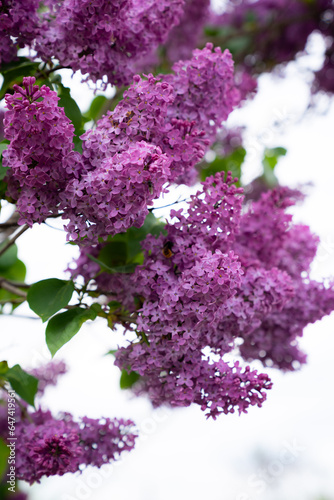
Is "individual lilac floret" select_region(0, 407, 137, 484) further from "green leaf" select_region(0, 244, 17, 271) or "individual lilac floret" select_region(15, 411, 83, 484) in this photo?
"green leaf" select_region(0, 244, 17, 271)

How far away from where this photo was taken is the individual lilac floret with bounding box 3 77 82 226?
68 cm

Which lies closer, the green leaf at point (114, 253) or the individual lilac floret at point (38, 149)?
the individual lilac floret at point (38, 149)

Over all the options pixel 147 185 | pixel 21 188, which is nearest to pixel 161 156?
pixel 147 185

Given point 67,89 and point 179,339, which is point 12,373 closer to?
point 179,339

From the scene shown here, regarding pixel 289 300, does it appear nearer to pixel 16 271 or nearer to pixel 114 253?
pixel 114 253

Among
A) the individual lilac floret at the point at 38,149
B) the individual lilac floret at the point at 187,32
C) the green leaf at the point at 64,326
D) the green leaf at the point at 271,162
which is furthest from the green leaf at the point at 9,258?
the individual lilac floret at the point at 187,32

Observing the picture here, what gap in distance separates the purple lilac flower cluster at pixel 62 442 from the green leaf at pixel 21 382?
6 cm

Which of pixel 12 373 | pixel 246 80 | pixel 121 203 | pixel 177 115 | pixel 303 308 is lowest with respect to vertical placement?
pixel 12 373

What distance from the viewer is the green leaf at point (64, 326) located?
82cm

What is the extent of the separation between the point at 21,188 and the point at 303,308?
0.55 metres

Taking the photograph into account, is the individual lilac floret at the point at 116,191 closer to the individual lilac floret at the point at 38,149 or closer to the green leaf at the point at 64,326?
the individual lilac floret at the point at 38,149

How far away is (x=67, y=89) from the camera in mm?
930

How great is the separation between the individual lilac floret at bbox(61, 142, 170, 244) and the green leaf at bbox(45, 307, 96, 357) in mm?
169

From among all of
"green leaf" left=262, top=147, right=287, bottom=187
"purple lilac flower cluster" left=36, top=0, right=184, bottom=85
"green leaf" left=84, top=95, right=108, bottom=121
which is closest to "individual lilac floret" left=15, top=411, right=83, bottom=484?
"purple lilac flower cluster" left=36, top=0, right=184, bottom=85
